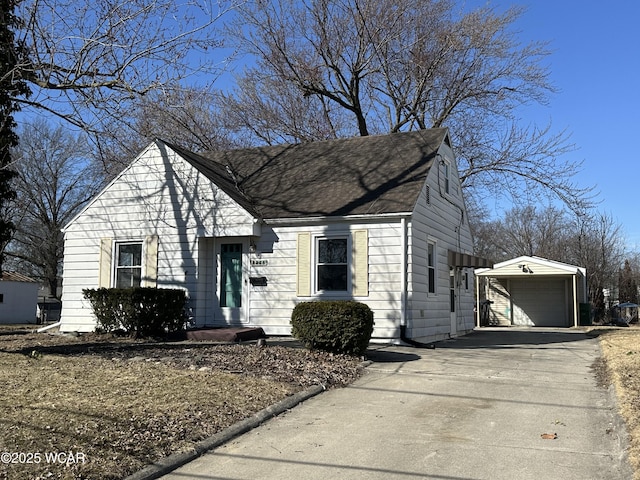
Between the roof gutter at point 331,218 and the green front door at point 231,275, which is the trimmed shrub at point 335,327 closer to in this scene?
the roof gutter at point 331,218

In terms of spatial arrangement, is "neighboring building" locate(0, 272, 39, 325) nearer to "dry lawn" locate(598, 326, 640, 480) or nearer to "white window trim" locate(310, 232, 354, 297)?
"white window trim" locate(310, 232, 354, 297)

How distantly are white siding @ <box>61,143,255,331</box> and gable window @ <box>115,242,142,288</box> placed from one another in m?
0.28

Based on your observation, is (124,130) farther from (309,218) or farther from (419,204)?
(419,204)

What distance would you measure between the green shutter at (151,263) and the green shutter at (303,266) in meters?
3.90

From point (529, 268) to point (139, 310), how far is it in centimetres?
1971

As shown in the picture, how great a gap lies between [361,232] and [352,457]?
865 centimetres

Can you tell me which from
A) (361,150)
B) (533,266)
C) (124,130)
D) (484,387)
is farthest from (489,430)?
(533,266)

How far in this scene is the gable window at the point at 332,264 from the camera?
13.9m

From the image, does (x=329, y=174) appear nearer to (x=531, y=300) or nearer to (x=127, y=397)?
(x=127, y=397)

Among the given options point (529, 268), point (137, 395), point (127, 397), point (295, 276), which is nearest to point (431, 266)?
point (295, 276)

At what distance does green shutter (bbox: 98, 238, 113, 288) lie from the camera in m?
15.7

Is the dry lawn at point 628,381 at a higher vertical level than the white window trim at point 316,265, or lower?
lower

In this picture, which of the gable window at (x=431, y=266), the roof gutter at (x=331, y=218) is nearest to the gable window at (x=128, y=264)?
the roof gutter at (x=331, y=218)

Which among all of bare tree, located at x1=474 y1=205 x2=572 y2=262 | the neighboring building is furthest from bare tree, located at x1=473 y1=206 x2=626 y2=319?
the neighboring building
